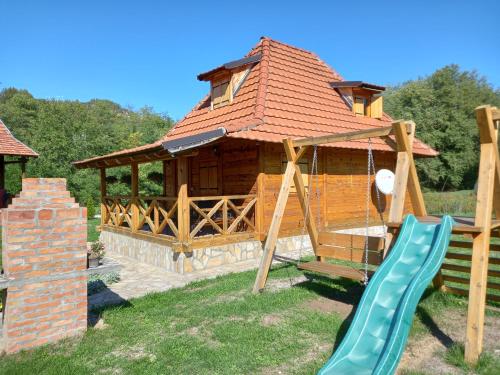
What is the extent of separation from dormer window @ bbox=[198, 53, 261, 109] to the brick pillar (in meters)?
7.59

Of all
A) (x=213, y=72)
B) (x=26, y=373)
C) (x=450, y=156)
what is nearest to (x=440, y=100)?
(x=450, y=156)

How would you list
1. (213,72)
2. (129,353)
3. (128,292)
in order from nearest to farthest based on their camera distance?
1. (129,353)
2. (128,292)
3. (213,72)

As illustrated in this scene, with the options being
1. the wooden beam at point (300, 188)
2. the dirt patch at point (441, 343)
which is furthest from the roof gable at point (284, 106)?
the dirt patch at point (441, 343)

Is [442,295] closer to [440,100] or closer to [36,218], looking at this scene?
[36,218]

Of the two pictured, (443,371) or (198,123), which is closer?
(443,371)

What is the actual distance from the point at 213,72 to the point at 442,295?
9179 millimetres

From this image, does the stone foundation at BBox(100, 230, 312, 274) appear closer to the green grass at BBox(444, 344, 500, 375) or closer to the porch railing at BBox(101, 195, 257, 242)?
the porch railing at BBox(101, 195, 257, 242)

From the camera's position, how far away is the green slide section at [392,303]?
3260mm

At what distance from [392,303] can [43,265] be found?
3966 mm

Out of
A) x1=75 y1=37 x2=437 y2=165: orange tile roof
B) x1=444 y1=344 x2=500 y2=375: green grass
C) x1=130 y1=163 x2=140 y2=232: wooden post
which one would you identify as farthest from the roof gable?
x1=444 y1=344 x2=500 y2=375: green grass

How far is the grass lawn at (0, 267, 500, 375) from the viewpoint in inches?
147

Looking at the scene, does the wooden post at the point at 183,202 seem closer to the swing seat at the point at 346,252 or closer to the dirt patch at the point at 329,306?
the swing seat at the point at 346,252

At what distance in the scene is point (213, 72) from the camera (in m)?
11.8

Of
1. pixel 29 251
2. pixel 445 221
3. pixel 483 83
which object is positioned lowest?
pixel 29 251
